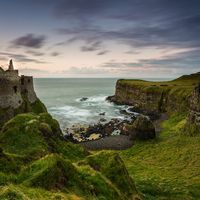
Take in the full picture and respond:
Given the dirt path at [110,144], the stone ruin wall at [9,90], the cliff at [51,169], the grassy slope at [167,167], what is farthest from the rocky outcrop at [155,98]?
the cliff at [51,169]

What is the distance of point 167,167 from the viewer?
40750 millimetres

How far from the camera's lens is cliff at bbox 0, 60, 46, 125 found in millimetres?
47013

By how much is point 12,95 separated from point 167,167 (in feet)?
86.3

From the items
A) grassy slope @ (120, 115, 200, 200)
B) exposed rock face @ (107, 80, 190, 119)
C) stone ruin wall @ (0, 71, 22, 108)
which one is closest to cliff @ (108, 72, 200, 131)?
exposed rock face @ (107, 80, 190, 119)

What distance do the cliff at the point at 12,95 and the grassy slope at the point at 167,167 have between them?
19279 millimetres

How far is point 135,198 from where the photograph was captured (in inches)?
722

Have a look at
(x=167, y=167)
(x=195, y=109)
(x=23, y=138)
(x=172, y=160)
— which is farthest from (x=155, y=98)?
(x=23, y=138)

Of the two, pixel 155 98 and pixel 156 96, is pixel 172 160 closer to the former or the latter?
pixel 155 98

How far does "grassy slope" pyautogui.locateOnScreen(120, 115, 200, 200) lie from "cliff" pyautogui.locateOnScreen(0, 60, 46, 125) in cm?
1928

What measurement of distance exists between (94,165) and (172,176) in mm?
18726

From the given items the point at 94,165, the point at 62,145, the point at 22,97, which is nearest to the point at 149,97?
the point at 22,97

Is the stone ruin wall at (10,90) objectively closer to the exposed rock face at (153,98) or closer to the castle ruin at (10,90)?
the castle ruin at (10,90)

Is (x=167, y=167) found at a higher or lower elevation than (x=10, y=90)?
lower

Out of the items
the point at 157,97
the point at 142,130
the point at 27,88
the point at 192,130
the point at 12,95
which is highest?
the point at 27,88
